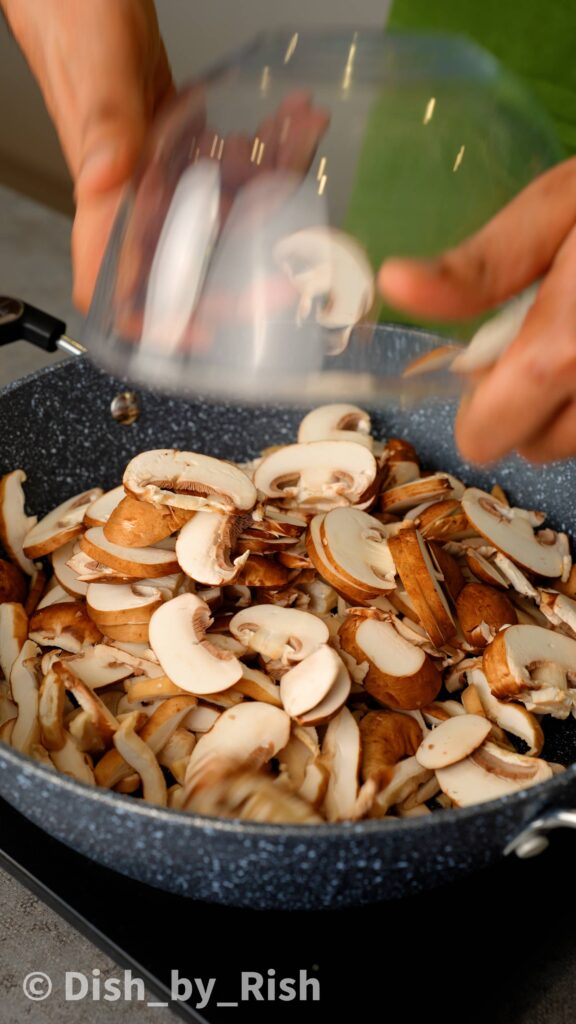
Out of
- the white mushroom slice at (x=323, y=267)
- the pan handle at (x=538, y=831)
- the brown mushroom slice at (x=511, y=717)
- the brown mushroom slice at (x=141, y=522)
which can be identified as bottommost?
the brown mushroom slice at (x=511, y=717)

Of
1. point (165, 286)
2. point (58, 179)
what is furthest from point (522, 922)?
point (58, 179)

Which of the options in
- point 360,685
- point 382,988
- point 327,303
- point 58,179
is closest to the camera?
point 327,303

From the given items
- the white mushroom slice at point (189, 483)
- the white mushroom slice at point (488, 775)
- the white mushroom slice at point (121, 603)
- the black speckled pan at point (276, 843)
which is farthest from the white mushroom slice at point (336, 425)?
the black speckled pan at point (276, 843)

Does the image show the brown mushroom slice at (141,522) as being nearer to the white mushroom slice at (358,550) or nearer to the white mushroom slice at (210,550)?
the white mushroom slice at (210,550)

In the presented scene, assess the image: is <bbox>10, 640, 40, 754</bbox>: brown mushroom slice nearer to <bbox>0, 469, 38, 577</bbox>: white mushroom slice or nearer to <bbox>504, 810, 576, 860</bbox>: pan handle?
<bbox>0, 469, 38, 577</bbox>: white mushroom slice

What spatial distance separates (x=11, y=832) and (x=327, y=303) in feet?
1.66

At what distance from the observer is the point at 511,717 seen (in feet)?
2.53

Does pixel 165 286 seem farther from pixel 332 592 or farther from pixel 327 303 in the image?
pixel 332 592

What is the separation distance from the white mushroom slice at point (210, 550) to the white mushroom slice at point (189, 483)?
0.6 inches

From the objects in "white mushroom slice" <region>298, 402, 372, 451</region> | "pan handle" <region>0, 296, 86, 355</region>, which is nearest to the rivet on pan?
"pan handle" <region>0, 296, 86, 355</region>

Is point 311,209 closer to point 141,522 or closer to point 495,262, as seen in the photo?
point 495,262

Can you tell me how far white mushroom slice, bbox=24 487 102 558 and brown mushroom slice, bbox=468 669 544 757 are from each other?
383mm

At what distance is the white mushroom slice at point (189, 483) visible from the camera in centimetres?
84

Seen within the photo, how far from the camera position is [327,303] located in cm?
44
